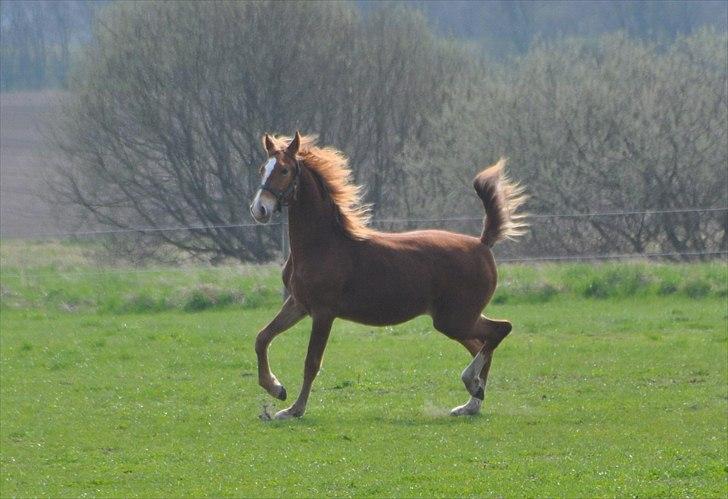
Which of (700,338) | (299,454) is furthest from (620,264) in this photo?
(299,454)

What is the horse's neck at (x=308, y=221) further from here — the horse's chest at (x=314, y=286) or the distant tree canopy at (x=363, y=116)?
the distant tree canopy at (x=363, y=116)

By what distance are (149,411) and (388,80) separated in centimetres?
2689

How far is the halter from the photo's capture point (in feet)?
32.4

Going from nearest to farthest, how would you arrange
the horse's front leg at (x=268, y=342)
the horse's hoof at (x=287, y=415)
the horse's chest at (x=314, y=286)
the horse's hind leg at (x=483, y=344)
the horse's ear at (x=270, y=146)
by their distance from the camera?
the horse's ear at (x=270, y=146) → the horse's chest at (x=314, y=286) → the horse's front leg at (x=268, y=342) → the horse's hind leg at (x=483, y=344) → the horse's hoof at (x=287, y=415)

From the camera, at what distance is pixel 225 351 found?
16484mm

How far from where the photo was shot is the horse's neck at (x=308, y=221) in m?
10.6

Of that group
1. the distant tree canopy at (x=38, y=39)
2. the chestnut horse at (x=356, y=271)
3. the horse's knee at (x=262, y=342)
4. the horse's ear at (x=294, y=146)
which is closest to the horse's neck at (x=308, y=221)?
the chestnut horse at (x=356, y=271)

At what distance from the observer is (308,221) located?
10.7 meters

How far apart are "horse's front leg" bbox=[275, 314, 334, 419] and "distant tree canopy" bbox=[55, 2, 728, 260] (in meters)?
19.9

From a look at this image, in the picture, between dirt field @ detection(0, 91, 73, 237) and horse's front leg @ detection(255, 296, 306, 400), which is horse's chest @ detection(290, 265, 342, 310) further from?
dirt field @ detection(0, 91, 73, 237)

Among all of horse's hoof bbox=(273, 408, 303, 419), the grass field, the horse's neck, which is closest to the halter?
the horse's neck

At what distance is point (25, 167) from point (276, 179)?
59756 mm

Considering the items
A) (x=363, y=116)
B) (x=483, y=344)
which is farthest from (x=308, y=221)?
(x=363, y=116)

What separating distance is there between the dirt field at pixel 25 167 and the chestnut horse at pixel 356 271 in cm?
2612
